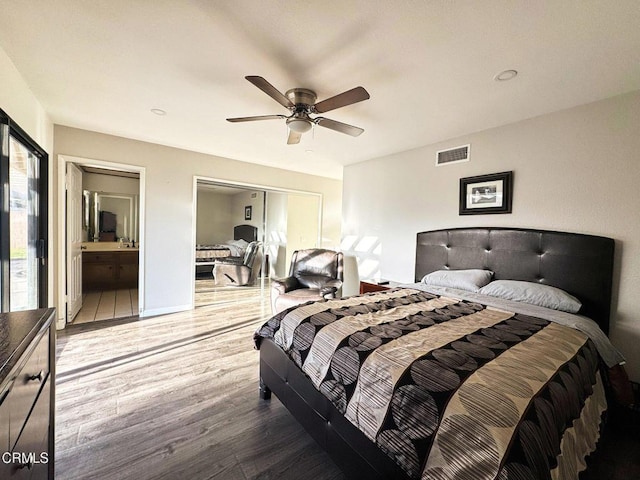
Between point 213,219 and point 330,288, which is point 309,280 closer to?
point 330,288

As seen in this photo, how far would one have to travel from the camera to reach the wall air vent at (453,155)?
318cm

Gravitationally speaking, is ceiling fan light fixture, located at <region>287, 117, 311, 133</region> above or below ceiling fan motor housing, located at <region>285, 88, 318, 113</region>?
below

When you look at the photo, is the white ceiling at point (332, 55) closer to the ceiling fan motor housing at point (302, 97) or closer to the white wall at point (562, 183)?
the ceiling fan motor housing at point (302, 97)

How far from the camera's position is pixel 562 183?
8.14ft

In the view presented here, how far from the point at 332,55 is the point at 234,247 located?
4312 millimetres

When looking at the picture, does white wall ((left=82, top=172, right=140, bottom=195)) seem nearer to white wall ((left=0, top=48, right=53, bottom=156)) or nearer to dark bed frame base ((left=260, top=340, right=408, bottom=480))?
white wall ((left=0, top=48, right=53, bottom=156))

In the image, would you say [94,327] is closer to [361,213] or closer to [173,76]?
[173,76]

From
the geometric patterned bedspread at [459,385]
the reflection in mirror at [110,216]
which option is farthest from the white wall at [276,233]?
the geometric patterned bedspread at [459,385]

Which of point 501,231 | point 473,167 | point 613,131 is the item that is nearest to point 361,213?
point 473,167

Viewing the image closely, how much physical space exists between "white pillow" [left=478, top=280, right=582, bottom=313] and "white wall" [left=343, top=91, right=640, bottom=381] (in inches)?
17.0

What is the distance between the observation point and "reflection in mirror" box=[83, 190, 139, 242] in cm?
534

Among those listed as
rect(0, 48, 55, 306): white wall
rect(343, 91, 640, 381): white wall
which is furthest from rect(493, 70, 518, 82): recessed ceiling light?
rect(0, 48, 55, 306): white wall

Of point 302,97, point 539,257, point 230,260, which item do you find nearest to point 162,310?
point 230,260

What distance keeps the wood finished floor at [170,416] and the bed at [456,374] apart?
207 millimetres
